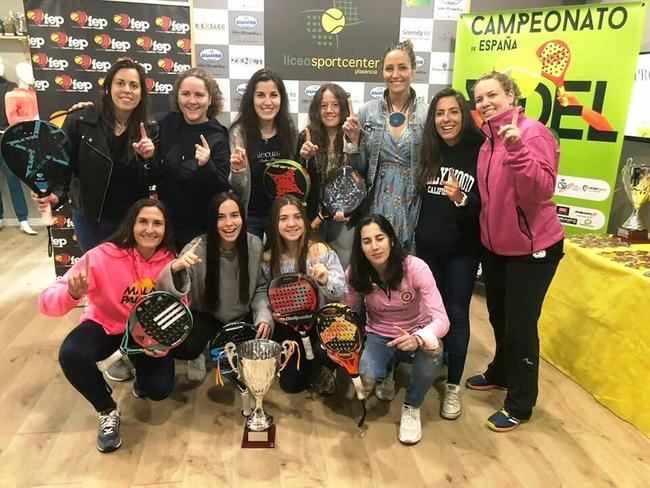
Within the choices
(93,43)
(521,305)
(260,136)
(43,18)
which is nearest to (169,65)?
(93,43)

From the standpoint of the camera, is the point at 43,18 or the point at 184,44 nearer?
the point at 43,18

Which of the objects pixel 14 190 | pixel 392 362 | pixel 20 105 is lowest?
pixel 392 362

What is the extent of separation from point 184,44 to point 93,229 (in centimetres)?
167

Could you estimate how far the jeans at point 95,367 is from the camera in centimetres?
204

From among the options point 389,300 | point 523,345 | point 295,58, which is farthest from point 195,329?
point 295,58

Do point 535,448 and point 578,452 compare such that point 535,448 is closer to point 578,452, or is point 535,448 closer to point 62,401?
point 578,452

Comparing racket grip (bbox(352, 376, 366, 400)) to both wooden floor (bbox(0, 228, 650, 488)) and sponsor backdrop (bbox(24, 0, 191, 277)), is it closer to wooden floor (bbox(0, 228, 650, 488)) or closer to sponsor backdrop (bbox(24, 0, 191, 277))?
wooden floor (bbox(0, 228, 650, 488))

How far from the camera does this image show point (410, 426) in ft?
7.14

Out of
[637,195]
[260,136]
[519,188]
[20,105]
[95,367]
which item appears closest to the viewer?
[519,188]

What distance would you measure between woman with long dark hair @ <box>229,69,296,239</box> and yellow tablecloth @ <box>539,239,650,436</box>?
5.10 ft

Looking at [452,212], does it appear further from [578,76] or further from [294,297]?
[578,76]

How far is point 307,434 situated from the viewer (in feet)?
7.25

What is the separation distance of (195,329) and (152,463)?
0.58 meters

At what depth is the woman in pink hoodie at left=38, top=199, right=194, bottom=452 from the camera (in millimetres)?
2061
